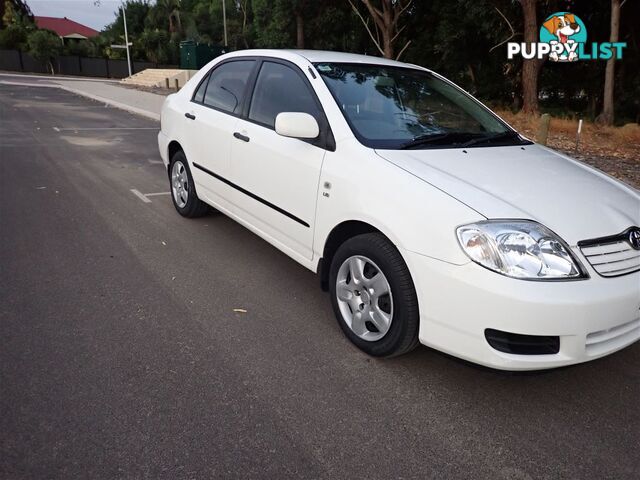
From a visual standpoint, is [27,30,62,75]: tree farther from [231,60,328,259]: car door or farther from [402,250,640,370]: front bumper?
[402,250,640,370]: front bumper

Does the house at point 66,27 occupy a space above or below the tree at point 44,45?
above

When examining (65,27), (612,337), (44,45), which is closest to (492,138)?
(612,337)

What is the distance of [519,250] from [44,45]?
167 ft

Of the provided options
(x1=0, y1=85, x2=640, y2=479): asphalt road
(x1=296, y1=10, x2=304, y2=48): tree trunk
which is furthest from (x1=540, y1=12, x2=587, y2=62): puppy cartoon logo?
(x1=0, y1=85, x2=640, y2=479): asphalt road

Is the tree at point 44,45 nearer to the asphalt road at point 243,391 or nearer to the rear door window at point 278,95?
the asphalt road at point 243,391

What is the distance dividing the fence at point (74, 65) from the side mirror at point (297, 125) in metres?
47.9

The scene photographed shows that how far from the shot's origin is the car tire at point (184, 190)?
5254 mm

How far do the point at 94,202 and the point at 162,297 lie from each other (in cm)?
298

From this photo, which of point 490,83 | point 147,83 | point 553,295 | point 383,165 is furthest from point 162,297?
point 147,83

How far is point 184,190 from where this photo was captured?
544 centimetres

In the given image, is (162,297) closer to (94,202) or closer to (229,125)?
(229,125)

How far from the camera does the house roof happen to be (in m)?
64.6

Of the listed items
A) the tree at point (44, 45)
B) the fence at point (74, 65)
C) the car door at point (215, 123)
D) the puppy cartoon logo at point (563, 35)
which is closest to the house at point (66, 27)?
the fence at point (74, 65)

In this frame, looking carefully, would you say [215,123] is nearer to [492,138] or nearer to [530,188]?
[492,138]
